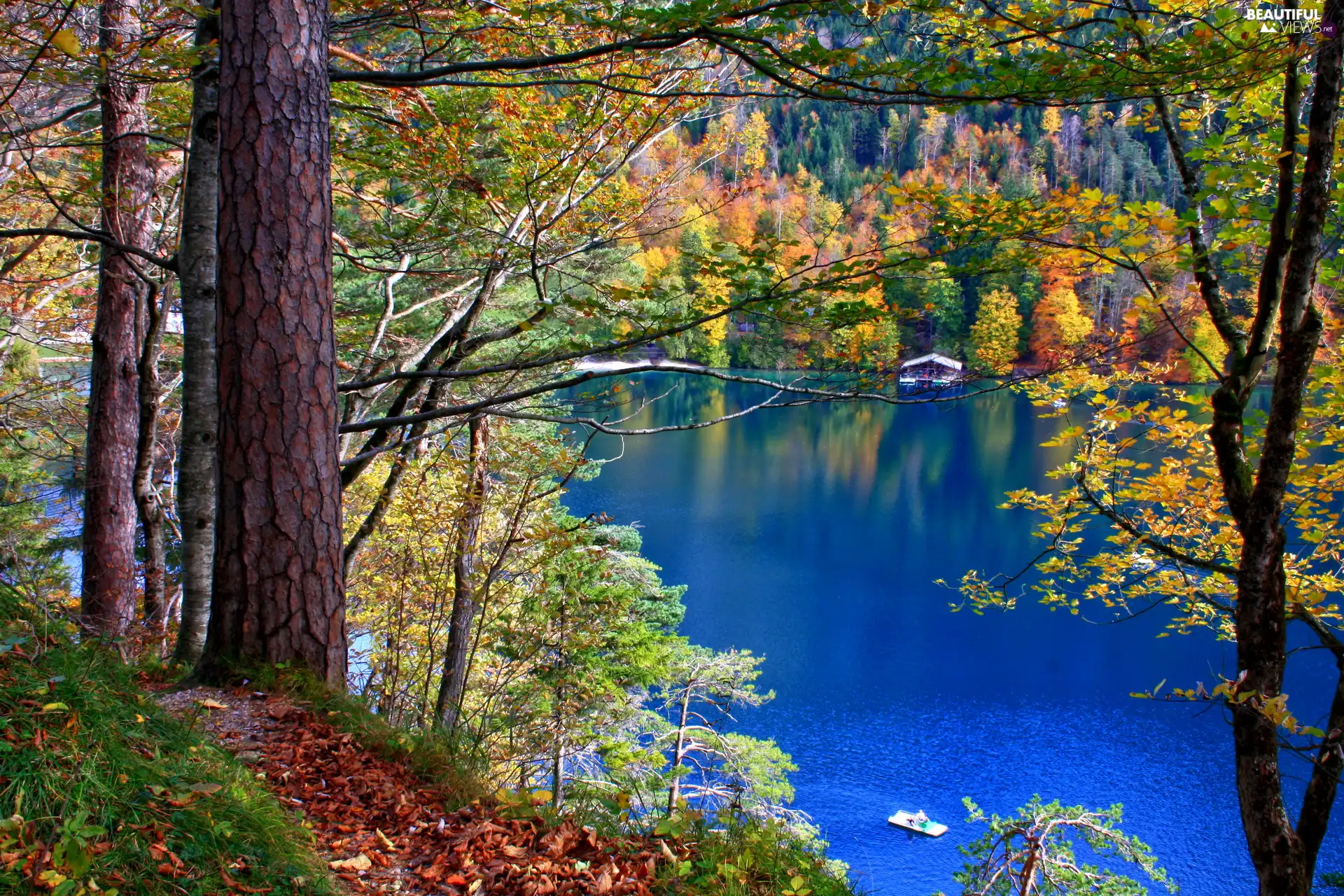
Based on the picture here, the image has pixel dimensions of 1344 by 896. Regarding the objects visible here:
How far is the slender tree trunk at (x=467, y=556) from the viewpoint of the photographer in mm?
5422

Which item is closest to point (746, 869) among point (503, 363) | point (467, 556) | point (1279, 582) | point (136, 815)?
point (136, 815)

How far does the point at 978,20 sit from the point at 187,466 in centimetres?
347

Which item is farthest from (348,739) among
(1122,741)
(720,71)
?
(1122,741)

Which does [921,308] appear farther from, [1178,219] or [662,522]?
[662,522]

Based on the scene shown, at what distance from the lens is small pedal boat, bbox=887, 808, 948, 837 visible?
10.1m

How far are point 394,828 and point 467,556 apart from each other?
3504 millimetres

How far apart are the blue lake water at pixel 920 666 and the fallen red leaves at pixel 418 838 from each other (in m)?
3.10

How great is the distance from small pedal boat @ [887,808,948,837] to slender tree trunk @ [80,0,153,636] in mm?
8917

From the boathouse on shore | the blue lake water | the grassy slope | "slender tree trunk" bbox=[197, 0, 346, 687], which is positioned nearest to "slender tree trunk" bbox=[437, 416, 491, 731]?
the blue lake water

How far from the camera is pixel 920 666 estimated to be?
577 inches

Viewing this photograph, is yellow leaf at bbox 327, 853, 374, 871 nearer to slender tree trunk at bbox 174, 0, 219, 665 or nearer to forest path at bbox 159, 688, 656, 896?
forest path at bbox 159, 688, 656, 896

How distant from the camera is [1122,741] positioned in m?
12.4

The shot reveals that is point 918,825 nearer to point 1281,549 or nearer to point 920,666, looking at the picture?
point 920,666

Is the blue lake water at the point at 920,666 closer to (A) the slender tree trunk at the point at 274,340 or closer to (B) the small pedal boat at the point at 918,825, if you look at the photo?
(B) the small pedal boat at the point at 918,825
